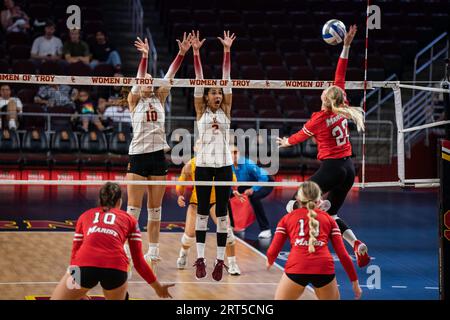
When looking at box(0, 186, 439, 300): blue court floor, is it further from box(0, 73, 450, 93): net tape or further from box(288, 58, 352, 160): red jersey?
box(0, 73, 450, 93): net tape

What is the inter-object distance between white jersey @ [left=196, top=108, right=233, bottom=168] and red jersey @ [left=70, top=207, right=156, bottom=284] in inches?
112

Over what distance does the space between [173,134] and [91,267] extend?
10.5 metres

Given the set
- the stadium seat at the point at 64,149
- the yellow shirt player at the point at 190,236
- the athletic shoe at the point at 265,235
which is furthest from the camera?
the stadium seat at the point at 64,149

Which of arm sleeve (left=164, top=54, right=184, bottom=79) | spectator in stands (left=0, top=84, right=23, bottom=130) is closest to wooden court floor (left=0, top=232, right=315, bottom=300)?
arm sleeve (left=164, top=54, right=184, bottom=79)

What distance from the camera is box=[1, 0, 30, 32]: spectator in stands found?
20344mm

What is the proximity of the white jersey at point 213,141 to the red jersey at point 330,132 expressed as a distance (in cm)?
108

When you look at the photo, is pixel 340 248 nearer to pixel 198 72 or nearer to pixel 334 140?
pixel 334 140

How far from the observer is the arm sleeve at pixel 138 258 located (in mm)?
7781

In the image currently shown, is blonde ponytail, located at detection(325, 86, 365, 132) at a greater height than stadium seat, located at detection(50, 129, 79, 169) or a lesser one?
greater

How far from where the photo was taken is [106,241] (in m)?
7.65

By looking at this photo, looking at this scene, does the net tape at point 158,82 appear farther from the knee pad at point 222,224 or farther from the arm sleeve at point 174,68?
the knee pad at point 222,224

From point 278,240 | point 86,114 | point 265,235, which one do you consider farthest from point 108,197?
point 86,114

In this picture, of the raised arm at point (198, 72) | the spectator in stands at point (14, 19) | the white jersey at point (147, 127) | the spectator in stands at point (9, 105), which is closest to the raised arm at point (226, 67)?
the raised arm at point (198, 72)
